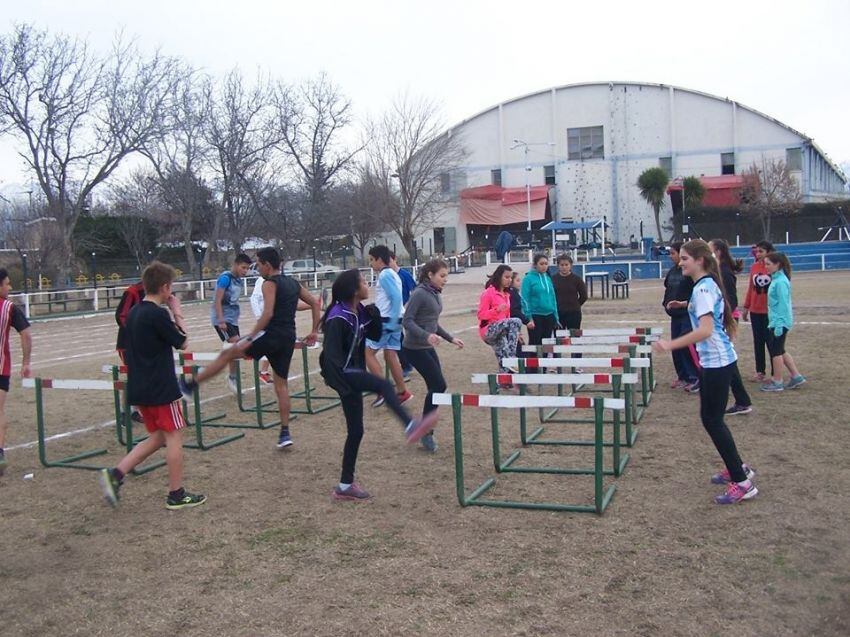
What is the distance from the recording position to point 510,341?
34.4 feet

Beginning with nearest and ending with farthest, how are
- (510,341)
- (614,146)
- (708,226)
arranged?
(510,341) → (708,226) → (614,146)

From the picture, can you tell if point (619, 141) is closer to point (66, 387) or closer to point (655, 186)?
point (655, 186)

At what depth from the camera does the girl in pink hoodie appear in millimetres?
10500

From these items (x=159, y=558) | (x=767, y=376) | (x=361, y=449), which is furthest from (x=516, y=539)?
(x=767, y=376)

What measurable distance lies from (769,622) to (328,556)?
8.29ft

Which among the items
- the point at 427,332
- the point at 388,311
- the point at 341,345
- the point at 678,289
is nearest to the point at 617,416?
the point at 427,332

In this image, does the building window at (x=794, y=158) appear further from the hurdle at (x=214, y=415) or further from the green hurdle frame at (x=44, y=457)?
the green hurdle frame at (x=44, y=457)

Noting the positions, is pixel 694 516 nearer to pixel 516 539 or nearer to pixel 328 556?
pixel 516 539

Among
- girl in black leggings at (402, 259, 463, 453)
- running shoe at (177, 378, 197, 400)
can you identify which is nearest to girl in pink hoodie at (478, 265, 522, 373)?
girl in black leggings at (402, 259, 463, 453)

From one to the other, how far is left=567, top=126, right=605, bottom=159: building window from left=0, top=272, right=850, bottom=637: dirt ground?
5835cm

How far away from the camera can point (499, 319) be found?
10.6m

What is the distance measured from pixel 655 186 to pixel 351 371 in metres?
54.3

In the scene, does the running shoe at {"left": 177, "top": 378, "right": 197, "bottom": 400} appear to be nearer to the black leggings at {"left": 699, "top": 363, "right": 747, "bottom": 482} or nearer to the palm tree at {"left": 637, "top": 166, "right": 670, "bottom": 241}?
the black leggings at {"left": 699, "top": 363, "right": 747, "bottom": 482}

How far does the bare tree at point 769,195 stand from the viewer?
Answer: 53944 millimetres
